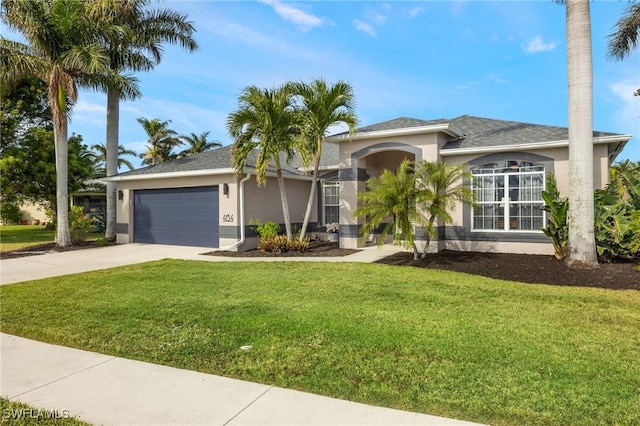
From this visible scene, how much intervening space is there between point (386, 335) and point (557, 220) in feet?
27.1

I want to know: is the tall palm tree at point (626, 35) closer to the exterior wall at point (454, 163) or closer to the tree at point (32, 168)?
the exterior wall at point (454, 163)

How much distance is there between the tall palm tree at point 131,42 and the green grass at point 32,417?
1700cm

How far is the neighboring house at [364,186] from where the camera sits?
1271cm

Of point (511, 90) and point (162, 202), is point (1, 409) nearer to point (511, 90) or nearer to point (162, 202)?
point (162, 202)

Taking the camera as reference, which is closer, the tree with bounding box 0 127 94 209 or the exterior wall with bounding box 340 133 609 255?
the exterior wall with bounding box 340 133 609 255

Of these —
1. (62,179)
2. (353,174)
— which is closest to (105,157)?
(62,179)

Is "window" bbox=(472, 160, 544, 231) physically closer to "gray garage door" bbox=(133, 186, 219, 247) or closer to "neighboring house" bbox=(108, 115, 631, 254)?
"neighboring house" bbox=(108, 115, 631, 254)

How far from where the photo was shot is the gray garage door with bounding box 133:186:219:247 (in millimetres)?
15578

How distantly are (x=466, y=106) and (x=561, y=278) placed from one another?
12.8 meters

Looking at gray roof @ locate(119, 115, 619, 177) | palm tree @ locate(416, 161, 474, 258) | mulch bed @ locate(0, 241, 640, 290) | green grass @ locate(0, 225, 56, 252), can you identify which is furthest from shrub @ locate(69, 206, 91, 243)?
palm tree @ locate(416, 161, 474, 258)

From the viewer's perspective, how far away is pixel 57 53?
1564 centimetres

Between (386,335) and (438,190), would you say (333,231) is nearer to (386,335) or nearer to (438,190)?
(438,190)

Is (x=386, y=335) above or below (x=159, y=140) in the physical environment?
below

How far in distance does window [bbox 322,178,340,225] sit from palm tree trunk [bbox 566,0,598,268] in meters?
9.52
